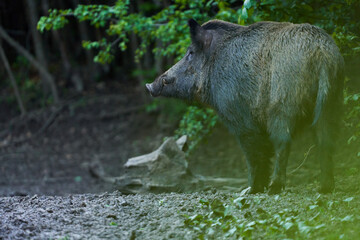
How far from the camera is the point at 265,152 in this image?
16.7 feet

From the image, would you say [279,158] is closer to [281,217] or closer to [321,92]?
[321,92]

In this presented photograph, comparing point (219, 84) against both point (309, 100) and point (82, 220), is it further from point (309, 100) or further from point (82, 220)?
point (82, 220)

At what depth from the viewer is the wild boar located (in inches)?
169

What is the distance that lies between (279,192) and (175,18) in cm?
348

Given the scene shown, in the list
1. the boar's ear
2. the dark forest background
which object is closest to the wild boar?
the boar's ear

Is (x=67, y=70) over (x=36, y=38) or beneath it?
beneath

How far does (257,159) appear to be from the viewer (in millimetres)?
5066

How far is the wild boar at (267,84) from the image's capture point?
4.30 meters

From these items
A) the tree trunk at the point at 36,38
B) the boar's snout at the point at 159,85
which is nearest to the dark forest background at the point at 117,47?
the tree trunk at the point at 36,38

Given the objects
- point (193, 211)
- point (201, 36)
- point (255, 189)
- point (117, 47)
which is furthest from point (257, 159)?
point (117, 47)

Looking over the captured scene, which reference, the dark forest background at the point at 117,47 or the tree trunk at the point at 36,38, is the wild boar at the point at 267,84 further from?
the tree trunk at the point at 36,38

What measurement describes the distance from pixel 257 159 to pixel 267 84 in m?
0.86

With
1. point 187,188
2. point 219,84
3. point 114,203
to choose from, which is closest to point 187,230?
point 114,203

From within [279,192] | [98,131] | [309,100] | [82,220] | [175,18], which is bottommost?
[98,131]
